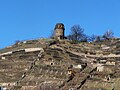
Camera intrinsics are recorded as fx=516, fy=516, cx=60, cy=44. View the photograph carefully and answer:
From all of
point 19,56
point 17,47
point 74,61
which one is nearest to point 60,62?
point 74,61

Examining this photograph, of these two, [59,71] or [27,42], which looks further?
[27,42]

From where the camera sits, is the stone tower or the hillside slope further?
the stone tower

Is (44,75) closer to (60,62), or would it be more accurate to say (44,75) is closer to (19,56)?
(60,62)

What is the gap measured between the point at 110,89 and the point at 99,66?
12.9 m

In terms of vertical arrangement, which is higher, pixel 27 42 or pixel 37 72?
pixel 27 42

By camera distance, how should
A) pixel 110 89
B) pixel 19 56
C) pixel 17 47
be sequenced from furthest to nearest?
pixel 17 47, pixel 19 56, pixel 110 89

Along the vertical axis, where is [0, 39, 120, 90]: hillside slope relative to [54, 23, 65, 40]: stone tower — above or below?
below

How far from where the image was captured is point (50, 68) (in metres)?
76.1

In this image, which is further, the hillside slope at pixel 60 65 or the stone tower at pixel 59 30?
the stone tower at pixel 59 30

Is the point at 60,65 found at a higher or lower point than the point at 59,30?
lower

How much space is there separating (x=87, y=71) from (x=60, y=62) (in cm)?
633

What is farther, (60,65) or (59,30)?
(59,30)

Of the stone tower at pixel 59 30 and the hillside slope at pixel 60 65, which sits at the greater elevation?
the stone tower at pixel 59 30

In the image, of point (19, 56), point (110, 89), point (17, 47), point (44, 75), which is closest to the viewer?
point (110, 89)
